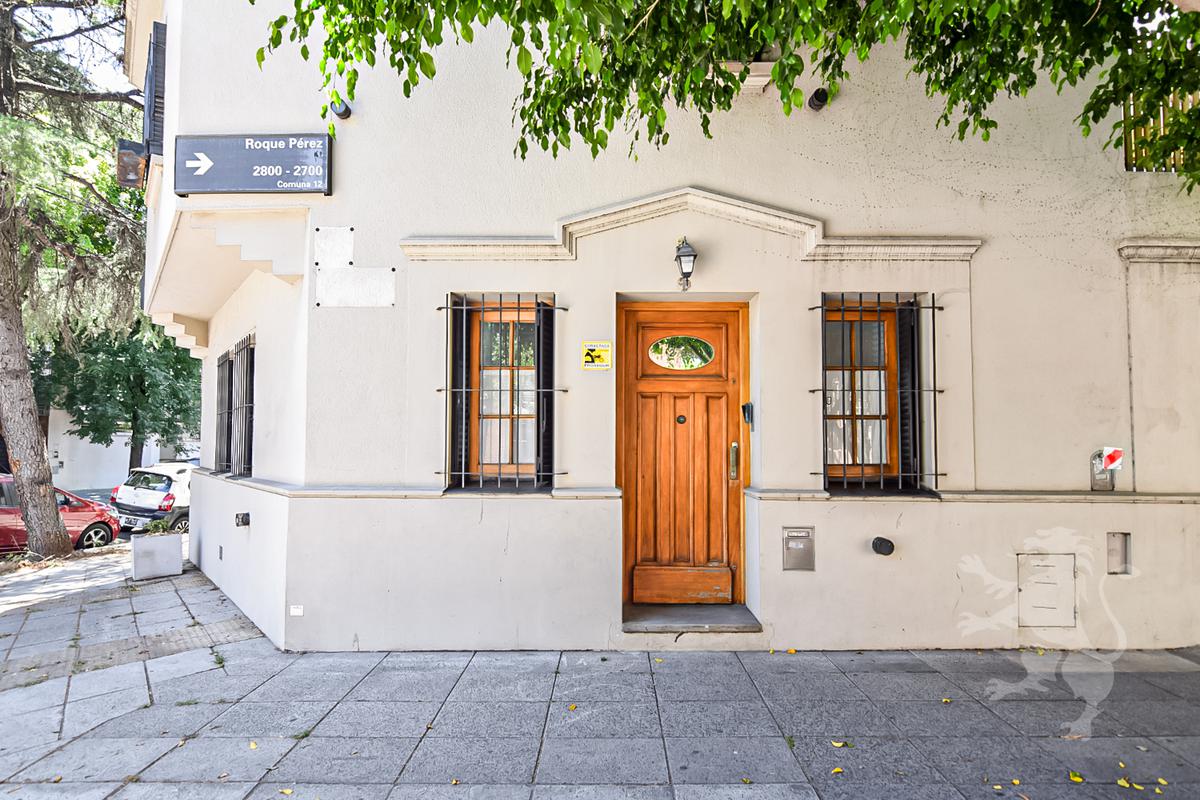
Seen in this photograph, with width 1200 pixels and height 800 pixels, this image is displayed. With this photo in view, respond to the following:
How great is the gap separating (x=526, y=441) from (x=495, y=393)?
19.4 inches

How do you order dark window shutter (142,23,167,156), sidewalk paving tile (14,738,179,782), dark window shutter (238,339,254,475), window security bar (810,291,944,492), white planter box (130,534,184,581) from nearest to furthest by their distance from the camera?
sidewalk paving tile (14,738,179,782) < window security bar (810,291,944,492) < dark window shutter (238,339,254,475) < dark window shutter (142,23,167,156) < white planter box (130,534,184,581)

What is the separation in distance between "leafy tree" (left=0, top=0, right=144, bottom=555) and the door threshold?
9.88 meters

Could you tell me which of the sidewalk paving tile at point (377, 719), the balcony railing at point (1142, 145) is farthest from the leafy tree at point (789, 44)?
the sidewalk paving tile at point (377, 719)

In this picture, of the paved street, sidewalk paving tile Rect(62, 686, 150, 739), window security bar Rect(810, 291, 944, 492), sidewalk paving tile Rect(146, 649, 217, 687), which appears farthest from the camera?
window security bar Rect(810, 291, 944, 492)

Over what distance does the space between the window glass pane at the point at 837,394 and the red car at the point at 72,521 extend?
12090 mm

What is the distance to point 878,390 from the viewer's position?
17.3 ft

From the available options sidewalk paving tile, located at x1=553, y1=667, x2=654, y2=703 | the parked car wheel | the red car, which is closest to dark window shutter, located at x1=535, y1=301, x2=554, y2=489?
sidewalk paving tile, located at x1=553, y1=667, x2=654, y2=703

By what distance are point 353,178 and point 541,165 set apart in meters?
1.56

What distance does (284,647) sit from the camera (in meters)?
4.88

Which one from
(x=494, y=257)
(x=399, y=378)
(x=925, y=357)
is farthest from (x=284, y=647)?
(x=925, y=357)

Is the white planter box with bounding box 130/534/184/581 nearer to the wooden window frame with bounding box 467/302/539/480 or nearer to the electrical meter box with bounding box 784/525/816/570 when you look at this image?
the wooden window frame with bounding box 467/302/539/480

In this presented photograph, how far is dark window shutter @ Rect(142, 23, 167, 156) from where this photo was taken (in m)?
6.79

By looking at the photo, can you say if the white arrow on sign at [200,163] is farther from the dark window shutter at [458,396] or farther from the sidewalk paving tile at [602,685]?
the sidewalk paving tile at [602,685]

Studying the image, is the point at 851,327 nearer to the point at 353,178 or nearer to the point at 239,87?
the point at 353,178
